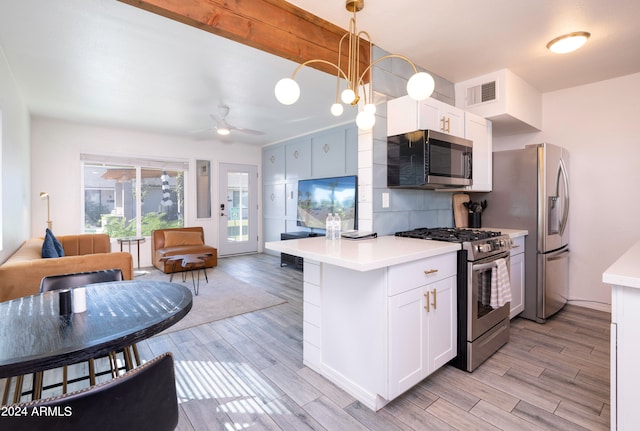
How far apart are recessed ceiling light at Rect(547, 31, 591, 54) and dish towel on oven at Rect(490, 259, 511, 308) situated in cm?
180

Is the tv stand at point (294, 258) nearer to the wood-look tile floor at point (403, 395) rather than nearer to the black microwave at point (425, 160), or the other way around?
the wood-look tile floor at point (403, 395)

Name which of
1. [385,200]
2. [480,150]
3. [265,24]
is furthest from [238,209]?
[265,24]

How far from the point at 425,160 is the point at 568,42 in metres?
1.47

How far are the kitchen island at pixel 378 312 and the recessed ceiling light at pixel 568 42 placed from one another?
189cm

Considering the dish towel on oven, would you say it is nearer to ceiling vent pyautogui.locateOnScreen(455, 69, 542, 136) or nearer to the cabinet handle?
the cabinet handle

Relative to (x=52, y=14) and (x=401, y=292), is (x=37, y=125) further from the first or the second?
(x=401, y=292)

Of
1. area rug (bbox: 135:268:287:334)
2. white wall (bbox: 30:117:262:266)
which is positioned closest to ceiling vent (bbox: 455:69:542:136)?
area rug (bbox: 135:268:287:334)

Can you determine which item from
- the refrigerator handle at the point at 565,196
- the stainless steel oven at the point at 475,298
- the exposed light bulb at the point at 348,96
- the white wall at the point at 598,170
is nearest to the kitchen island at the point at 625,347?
the stainless steel oven at the point at 475,298

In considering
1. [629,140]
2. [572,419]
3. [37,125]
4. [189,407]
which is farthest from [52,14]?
[629,140]

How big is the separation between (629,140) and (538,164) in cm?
111

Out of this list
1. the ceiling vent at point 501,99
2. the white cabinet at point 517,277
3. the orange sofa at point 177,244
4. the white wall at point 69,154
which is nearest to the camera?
the white cabinet at point 517,277

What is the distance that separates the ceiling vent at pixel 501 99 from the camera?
3041 millimetres

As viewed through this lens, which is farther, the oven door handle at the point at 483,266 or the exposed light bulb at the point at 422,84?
the oven door handle at the point at 483,266

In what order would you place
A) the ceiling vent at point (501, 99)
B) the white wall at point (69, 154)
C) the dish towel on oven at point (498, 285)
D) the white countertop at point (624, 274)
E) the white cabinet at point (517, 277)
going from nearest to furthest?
the white countertop at point (624, 274) → the dish towel on oven at point (498, 285) → the white cabinet at point (517, 277) → the ceiling vent at point (501, 99) → the white wall at point (69, 154)
